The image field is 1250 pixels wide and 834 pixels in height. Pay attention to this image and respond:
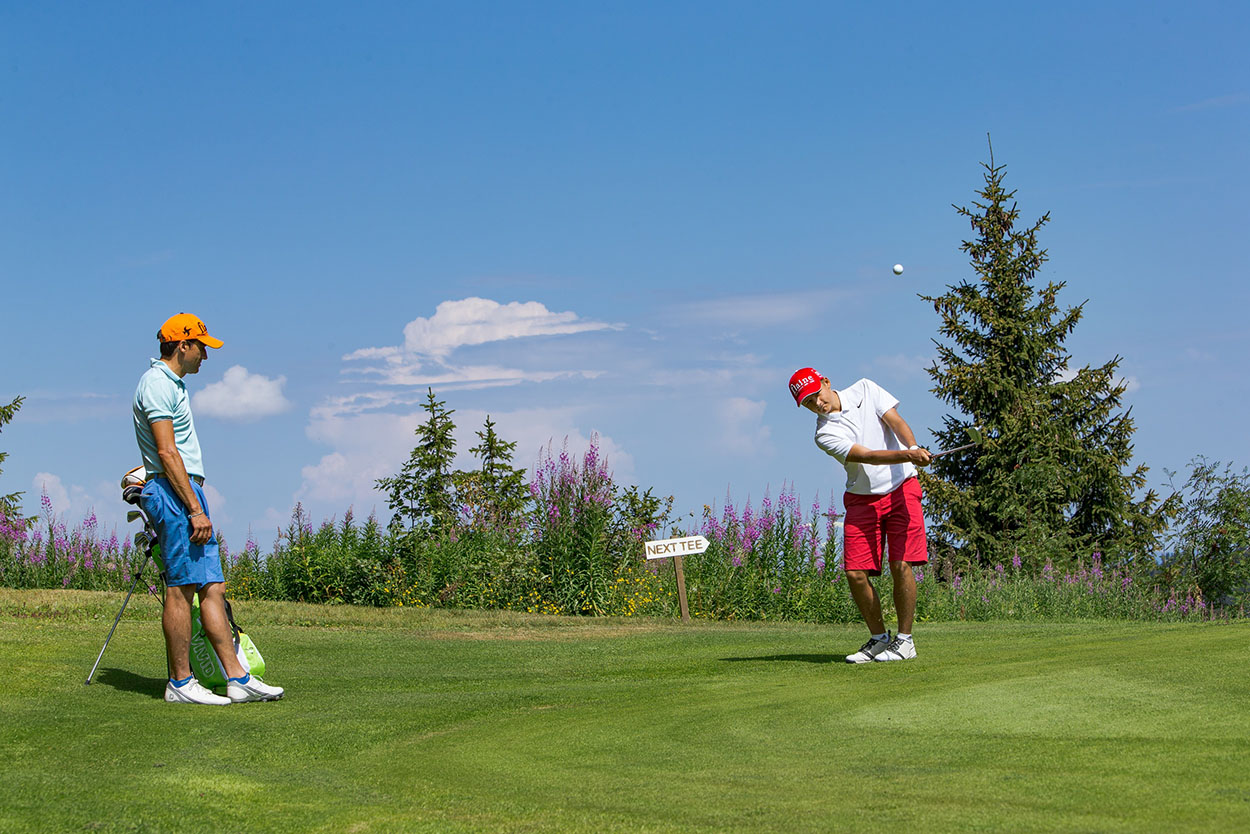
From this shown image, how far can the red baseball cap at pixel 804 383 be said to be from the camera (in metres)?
8.38

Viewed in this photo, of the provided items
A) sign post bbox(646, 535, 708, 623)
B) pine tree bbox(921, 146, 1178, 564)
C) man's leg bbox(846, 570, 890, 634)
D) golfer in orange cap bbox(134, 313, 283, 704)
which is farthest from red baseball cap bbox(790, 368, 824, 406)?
pine tree bbox(921, 146, 1178, 564)

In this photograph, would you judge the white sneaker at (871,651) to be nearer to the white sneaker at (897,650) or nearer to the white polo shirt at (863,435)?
the white sneaker at (897,650)

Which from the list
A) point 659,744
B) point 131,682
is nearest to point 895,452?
point 659,744

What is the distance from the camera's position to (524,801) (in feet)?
15.7

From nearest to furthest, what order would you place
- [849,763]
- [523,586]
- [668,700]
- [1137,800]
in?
[1137,800]
[849,763]
[668,700]
[523,586]

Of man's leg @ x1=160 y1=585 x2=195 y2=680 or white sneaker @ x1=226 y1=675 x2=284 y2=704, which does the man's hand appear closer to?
man's leg @ x1=160 y1=585 x2=195 y2=680

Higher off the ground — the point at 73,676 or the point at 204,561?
the point at 204,561

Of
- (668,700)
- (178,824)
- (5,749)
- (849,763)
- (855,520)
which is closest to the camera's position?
(178,824)

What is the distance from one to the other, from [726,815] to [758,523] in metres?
11.5

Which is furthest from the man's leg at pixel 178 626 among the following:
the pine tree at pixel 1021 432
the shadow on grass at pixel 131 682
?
the pine tree at pixel 1021 432

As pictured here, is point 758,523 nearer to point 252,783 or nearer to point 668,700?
point 668,700

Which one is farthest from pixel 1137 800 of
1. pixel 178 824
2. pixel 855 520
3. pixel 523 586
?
pixel 523 586

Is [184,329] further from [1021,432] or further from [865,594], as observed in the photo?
[1021,432]

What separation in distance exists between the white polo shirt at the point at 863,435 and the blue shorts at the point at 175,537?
3968 mm
